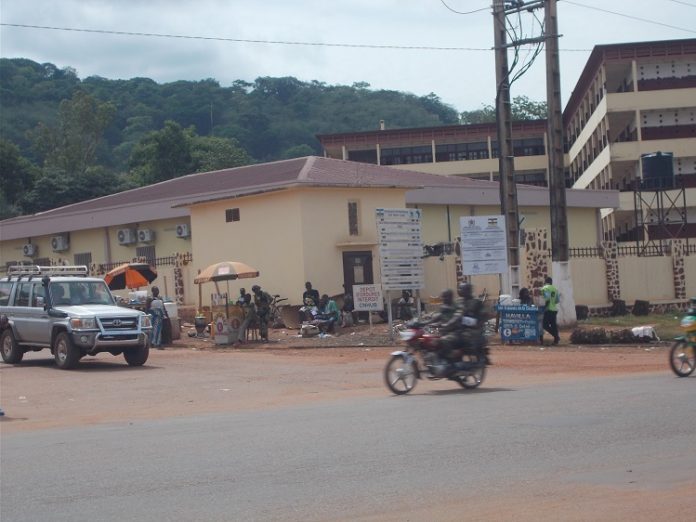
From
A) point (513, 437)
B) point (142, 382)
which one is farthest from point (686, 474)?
point (142, 382)

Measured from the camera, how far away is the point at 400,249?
2736 centimetres

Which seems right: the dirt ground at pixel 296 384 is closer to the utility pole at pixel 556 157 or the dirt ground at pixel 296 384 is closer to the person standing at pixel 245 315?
the person standing at pixel 245 315

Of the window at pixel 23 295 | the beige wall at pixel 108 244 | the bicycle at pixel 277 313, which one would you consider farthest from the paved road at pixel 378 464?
the beige wall at pixel 108 244

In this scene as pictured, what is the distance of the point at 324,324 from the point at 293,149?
83.3 meters

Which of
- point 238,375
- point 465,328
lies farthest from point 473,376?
point 238,375

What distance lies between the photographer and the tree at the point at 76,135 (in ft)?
271

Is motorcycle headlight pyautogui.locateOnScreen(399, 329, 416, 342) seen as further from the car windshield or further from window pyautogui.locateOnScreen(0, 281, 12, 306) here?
window pyautogui.locateOnScreen(0, 281, 12, 306)

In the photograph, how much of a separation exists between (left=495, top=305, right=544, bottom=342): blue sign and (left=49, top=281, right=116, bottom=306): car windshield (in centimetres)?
1006

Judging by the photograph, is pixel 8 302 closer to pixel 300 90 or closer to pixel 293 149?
pixel 293 149

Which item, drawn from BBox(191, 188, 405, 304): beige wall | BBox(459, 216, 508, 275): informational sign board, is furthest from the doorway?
BBox(459, 216, 508, 275): informational sign board

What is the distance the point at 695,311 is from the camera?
17094 millimetres

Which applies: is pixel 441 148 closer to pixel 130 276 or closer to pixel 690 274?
pixel 690 274

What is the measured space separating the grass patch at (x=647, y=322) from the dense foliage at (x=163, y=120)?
137ft

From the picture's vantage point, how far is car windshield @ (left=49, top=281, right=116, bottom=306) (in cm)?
2314
